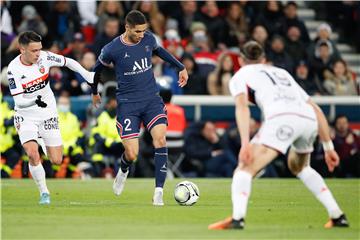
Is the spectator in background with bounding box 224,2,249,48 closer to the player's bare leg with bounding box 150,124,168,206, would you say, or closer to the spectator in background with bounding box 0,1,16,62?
the spectator in background with bounding box 0,1,16,62

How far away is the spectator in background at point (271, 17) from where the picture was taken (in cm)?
2958

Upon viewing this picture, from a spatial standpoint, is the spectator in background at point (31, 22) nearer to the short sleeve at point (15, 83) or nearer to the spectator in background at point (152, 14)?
the spectator in background at point (152, 14)

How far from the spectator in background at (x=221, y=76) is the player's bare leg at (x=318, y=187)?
42.4 feet

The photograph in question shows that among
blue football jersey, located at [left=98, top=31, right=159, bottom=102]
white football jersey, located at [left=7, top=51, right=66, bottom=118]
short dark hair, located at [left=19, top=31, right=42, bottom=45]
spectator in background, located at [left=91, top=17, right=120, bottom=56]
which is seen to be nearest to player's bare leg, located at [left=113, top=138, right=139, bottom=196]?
blue football jersey, located at [left=98, top=31, right=159, bottom=102]

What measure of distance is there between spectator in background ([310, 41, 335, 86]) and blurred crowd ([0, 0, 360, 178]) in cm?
2

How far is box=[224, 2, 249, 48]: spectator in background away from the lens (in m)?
29.1

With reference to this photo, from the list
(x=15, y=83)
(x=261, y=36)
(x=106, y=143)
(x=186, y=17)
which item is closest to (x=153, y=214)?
(x=15, y=83)

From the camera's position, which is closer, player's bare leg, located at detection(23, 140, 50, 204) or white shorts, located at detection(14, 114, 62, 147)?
player's bare leg, located at detection(23, 140, 50, 204)

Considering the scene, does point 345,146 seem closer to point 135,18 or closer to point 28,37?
point 135,18

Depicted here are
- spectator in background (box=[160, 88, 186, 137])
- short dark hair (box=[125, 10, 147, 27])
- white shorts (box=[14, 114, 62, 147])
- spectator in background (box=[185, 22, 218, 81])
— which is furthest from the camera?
spectator in background (box=[185, 22, 218, 81])

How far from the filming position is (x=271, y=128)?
12609mm

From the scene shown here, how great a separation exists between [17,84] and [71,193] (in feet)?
9.99

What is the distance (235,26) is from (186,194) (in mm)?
13598

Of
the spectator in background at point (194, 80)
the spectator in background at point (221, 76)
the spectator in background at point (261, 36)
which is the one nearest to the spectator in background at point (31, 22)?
the spectator in background at point (194, 80)
